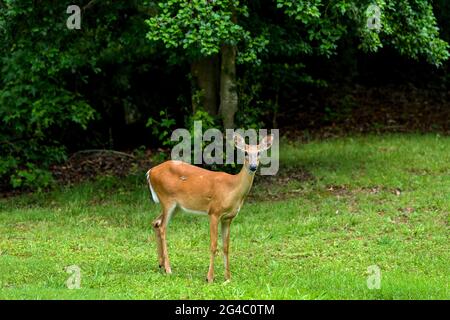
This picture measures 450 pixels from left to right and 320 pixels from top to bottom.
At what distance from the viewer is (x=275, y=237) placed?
10453 mm

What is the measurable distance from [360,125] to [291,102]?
10.2ft

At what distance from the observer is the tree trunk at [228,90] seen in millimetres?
13531

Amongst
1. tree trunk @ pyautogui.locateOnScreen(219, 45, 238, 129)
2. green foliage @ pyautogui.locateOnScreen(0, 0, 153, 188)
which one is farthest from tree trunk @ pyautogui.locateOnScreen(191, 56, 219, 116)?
green foliage @ pyautogui.locateOnScreen(0, 0, 153, 188)

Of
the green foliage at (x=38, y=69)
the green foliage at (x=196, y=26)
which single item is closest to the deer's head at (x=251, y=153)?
the green foliage at (x=196, y=26)

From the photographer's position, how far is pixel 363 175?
531 inches

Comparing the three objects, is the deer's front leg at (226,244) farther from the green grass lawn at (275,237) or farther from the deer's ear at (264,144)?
the deer's ear at (264,144)

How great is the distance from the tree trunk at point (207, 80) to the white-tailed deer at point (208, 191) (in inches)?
214

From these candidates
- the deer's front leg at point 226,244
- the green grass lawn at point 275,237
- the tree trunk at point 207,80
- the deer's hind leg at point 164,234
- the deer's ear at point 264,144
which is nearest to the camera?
the green grass lawn at point 275,237

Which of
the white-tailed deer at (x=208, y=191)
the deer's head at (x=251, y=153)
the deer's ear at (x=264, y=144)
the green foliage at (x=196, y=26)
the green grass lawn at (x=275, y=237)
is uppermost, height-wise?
the green foliage at (x=196, y=26)

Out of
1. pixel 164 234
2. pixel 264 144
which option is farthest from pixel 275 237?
pixel 264 144

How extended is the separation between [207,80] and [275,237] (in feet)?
14.6

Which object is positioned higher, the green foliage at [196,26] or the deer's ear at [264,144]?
the green foliage at [196,26]

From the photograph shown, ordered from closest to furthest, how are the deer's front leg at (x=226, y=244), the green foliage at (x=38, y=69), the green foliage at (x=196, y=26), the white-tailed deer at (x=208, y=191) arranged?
1. the white-tailed deer at (x=208, y=191)
2. the deer's front leg at (x=226, y=244)
3. the green foliage at (x=196, y=26)
4. the green foliage at (x=38, y=69)

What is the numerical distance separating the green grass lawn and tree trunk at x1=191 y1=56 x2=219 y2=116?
1.67 m
